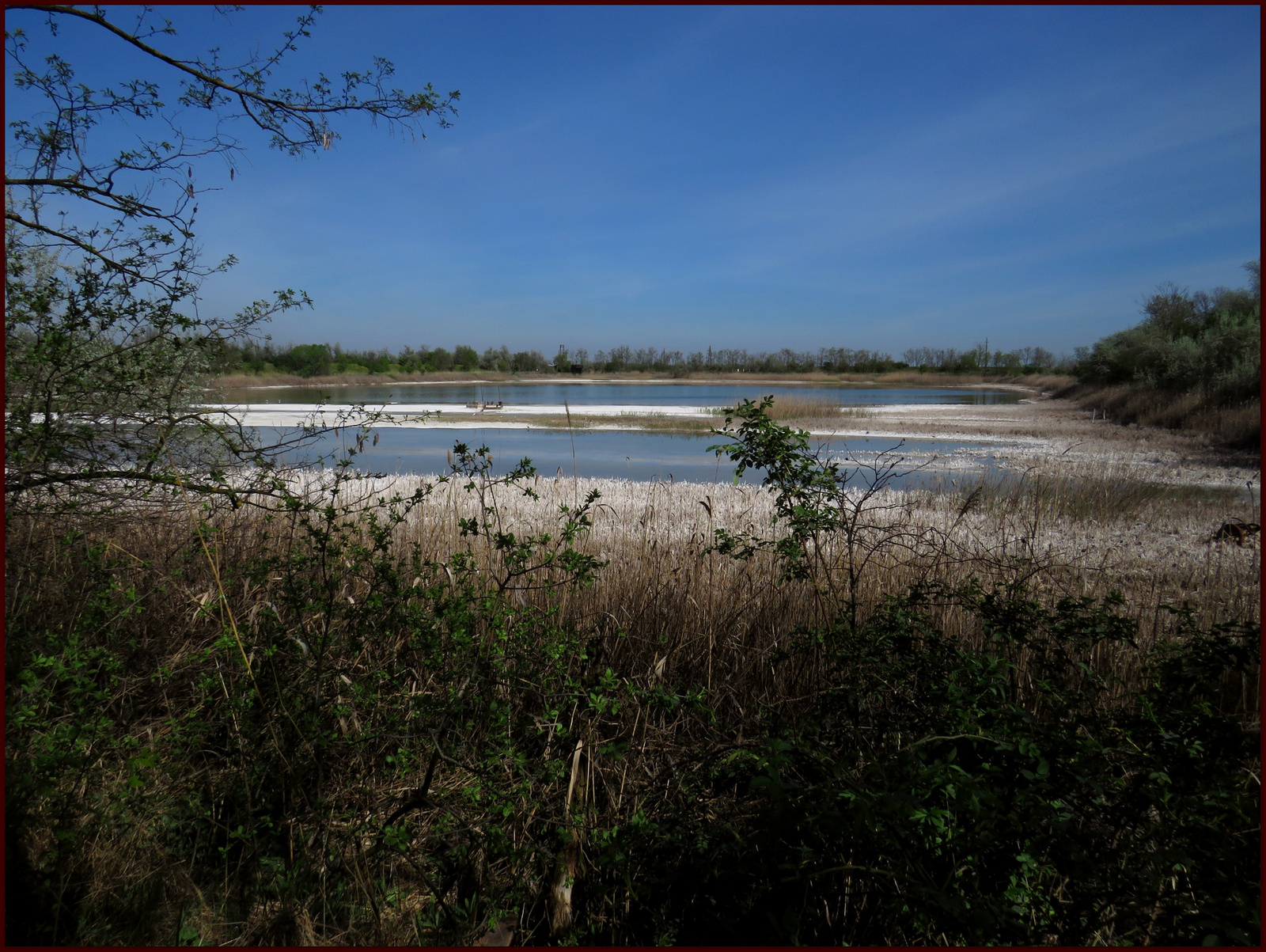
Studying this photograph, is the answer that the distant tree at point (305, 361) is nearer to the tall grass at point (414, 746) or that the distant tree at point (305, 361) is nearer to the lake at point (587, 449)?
the lake at point (587, 449)

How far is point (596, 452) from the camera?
657 inches

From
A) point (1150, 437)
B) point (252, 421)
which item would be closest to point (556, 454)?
point (252, 421)

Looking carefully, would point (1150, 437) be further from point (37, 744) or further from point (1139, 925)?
point (37, 744)

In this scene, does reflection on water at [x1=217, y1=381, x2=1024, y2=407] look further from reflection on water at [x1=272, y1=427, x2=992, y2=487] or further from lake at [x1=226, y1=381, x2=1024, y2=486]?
reflection on water at [x1=272, y1=427, x2=992, y2=487]

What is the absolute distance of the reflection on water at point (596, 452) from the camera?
1294 centimetres

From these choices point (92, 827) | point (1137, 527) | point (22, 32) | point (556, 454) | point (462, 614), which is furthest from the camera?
point (556, 454)

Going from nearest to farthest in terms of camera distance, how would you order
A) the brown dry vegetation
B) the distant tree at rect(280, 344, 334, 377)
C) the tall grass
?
the tall grass → the brown dry vegetation → the distant tree at rect(280, 344, 334, 377)

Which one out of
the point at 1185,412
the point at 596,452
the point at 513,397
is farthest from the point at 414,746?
the point at 513,397

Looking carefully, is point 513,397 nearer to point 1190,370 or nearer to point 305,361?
point 305,361

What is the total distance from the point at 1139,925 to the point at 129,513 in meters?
4.96

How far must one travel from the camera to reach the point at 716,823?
2.58 m

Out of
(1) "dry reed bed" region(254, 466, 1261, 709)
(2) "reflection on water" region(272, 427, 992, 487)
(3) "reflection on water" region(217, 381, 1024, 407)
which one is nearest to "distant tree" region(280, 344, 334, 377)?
(3) "reflection on water" region(217, 381, 1024, 407)

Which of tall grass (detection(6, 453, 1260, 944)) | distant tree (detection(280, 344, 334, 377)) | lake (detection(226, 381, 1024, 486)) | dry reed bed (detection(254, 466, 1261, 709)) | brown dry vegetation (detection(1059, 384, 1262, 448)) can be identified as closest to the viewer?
tall grass (detection(6, 453, 1260, 944))

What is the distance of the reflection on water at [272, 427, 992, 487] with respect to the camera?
42.4 ft
